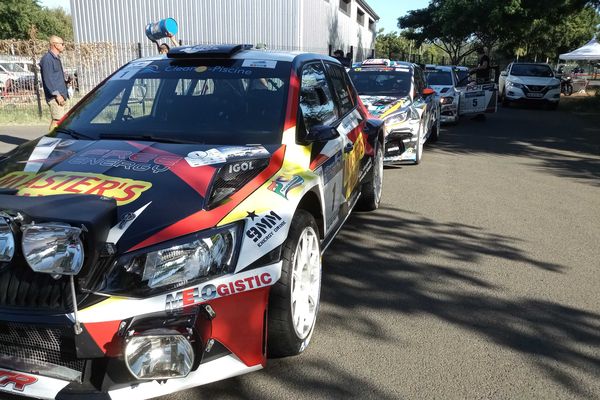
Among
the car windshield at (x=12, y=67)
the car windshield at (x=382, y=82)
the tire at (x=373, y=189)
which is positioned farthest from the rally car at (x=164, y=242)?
the car windshield at (x=12, y=67)

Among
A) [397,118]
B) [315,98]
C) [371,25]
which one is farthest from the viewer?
[371,25]

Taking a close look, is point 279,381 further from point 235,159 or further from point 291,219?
point 235,159

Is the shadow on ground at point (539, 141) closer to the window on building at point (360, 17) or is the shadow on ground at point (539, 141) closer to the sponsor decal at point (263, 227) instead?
the sponsor decal at point (263, 227)

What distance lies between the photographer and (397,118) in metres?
8.30

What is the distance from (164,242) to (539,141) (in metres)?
12.0

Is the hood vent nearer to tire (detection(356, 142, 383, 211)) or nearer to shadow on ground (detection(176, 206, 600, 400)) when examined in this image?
shadow on ground (detection(176, 206, 600, 400))

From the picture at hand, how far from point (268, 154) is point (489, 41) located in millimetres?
39194

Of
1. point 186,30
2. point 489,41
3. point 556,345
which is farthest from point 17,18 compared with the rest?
point 556,345

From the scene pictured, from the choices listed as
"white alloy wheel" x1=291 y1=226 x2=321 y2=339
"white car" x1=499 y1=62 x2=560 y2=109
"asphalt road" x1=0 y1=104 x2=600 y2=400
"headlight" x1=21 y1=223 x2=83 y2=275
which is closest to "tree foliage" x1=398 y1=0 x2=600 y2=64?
"white car" x1=499 y1=62 x2=560 y2=109

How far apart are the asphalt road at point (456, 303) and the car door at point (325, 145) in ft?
2.14

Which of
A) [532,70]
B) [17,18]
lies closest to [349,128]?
[532,70]

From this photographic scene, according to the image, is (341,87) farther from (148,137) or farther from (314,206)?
(148,137)

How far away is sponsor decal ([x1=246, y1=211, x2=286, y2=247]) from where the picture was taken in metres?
2.55

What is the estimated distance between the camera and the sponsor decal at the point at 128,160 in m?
2.82
